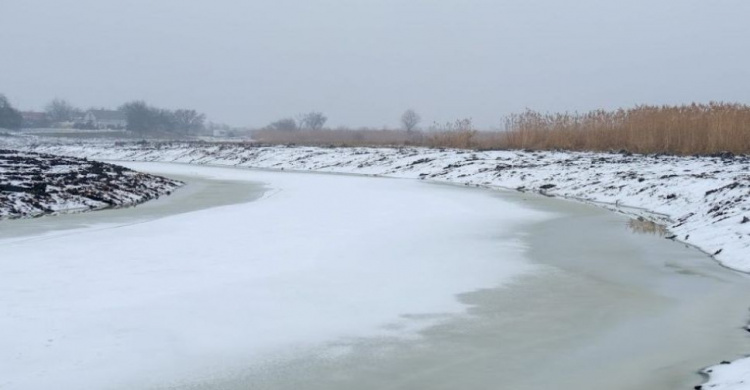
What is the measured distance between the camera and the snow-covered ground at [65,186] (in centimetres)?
1492

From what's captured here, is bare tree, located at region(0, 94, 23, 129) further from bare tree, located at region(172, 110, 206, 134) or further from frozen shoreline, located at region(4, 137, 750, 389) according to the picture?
frozen shoreline, located at region(4, 137, 750, 389)

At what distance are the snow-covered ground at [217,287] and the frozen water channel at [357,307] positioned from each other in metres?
0.03

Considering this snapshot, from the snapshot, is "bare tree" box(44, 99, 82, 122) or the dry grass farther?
"bare tree" box(44, 99, 82, 122)

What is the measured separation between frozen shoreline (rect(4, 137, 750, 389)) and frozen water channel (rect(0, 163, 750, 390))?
597mm

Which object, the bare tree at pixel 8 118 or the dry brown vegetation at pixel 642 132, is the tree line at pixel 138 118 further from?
the dry brown vegetation at pixel 642 132

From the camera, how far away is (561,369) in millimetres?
4988

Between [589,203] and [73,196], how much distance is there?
40.0ft

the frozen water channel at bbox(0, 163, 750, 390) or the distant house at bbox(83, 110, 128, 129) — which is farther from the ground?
the distant house at bbox(83, 110, 128, 129)

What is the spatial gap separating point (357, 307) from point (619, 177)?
47.6 ft

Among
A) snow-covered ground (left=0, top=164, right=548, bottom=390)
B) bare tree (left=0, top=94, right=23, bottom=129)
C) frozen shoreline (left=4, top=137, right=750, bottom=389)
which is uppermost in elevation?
bare tree (left=0, top=94, right=23, bottom=129)

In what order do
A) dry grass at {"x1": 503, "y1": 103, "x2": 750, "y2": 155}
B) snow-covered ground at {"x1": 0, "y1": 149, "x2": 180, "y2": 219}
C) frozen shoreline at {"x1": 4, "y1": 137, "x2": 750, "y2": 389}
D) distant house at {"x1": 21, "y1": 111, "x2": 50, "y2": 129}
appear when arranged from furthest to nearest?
1. distant house at {"x1": 21, "y1": 111, "x2": 50, "y2": 129}
2. dry grass at {"x1": 503, "y1": 103, "x2": 750, "y2": 155}
3. snow-covered ground at {"x1": 0, "y1": 149, "x2": 180, "y2": 219}
4. frozen shoreline at {"x1": 4, "y1": 137, "x2": 750, "y2": 389}

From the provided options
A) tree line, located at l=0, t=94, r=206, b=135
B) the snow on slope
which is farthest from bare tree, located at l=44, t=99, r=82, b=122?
the snow on slope

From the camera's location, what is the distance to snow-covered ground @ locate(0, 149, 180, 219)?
49.0ft

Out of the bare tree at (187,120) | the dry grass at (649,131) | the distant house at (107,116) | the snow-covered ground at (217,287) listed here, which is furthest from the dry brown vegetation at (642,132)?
the distant house at (107,116)
